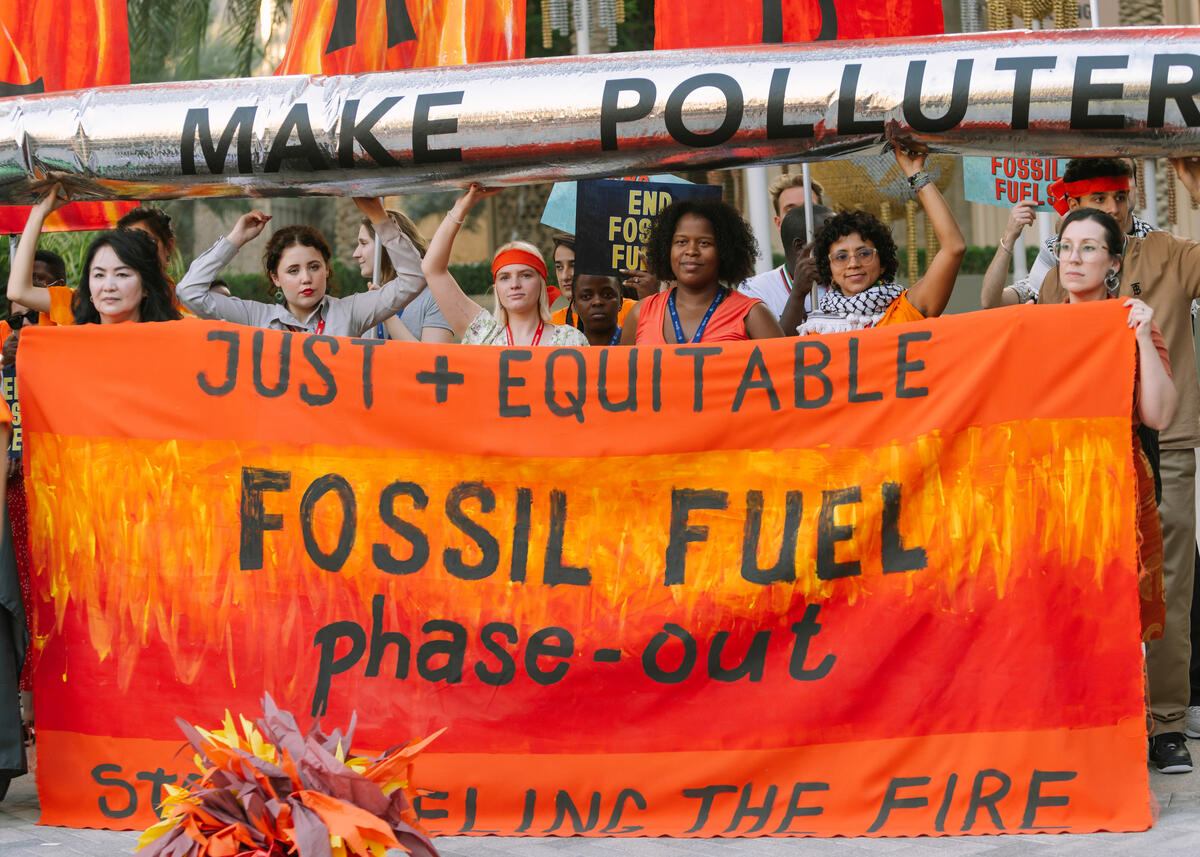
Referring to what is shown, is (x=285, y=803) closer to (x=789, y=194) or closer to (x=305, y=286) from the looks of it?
(x=305, y=286)

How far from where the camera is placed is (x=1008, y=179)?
734 centimetres

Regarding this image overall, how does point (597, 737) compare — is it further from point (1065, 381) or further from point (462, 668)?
point (1065, 381)

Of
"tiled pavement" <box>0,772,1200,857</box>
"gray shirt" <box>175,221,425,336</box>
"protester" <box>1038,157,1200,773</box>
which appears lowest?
"tiled pavement" <box>0,772,1200,857</box>

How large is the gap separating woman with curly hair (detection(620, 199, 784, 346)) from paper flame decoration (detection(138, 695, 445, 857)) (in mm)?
2093

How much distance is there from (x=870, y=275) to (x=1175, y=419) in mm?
1167

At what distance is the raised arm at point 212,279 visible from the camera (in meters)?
5.52

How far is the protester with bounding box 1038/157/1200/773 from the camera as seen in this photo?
502cm

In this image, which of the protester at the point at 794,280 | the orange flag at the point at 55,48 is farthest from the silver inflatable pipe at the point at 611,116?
the orange flag at the point at 55,48

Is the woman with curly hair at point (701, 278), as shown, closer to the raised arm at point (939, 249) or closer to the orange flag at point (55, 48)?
the raised arm at point (939, 249)

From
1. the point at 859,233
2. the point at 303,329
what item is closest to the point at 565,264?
the point at 303,329

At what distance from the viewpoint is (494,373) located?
466 centimetres

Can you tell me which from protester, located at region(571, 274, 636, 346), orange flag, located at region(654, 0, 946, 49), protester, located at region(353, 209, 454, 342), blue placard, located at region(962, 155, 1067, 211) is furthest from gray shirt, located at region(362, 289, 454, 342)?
blue placard, located at region(962, 155, 1067, 211)

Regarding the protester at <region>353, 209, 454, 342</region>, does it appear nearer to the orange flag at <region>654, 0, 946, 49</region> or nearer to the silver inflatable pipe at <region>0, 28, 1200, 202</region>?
the silver inflatable pipe at <region>0, 28, 1200, 202</region>

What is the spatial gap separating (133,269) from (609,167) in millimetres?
1613
